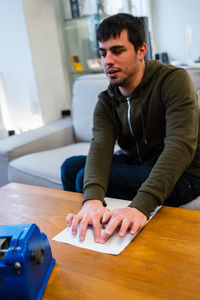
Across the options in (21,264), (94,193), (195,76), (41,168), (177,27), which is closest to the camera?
(21,264)

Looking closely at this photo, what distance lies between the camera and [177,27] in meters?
4.41

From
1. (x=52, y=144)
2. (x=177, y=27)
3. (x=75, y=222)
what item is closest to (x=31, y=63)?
(x=52, y=144)

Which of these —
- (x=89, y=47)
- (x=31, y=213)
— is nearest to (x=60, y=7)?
(x=89, y=47)

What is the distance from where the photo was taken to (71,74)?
9.46 ft

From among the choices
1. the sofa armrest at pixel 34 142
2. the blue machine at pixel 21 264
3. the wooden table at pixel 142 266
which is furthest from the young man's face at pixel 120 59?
the sofa armrest at pixel 34 142

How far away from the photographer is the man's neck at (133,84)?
1.28m

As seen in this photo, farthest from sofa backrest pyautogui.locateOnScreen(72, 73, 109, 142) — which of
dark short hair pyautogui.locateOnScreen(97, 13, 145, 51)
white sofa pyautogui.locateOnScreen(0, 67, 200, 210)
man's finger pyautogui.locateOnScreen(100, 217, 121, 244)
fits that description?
man's finger pyautogui.locateOnScreen(100, 217, 121, 244)

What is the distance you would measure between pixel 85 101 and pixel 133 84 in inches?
37.3

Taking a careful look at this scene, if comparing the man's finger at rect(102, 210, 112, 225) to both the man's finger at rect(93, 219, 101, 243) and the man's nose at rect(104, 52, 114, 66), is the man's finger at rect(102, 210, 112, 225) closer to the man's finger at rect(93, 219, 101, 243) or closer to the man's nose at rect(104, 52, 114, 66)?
the man's finger at rect(93, 219, 101, 243)

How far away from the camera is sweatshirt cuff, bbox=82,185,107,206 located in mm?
1032

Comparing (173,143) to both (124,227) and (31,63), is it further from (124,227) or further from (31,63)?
(31,63)

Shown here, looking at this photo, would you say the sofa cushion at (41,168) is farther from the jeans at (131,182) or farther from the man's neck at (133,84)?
the man's neck at (133,84)

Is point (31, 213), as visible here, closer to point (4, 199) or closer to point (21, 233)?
point (4, 199)

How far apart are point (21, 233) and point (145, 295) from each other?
30 centimetres
